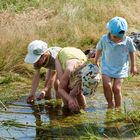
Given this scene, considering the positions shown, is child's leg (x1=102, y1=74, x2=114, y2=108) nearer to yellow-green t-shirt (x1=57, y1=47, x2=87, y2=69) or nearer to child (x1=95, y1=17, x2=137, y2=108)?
child (x1=95, y1=17, x2=137, y2=108)

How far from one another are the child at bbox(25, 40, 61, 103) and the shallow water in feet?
0.93

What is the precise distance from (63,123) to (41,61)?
2.90 feet

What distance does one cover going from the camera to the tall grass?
362 inches

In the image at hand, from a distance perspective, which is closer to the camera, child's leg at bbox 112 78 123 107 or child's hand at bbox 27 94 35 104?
child's leg at bbox 112 78 123 107

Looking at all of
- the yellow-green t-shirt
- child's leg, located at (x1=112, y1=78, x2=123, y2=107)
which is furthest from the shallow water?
the yellow-green t-shirt

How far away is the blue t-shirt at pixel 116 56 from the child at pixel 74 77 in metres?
0.31

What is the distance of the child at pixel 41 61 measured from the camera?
632 centimetres

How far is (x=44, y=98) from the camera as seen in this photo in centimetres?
716

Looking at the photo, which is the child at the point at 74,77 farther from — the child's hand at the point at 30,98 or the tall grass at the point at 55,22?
the tall grass at the point at 55,22

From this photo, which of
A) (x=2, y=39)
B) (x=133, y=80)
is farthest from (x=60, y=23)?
(x=133, y=80)

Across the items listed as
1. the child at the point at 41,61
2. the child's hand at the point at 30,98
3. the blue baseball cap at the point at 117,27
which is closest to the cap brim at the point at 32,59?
the child at the point at 41,61

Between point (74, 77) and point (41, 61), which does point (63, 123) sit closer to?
point (74, 77)

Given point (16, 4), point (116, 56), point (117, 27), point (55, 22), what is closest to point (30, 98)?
point (116, 56)

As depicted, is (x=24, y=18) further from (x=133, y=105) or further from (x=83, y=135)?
(x=83, y=135)
